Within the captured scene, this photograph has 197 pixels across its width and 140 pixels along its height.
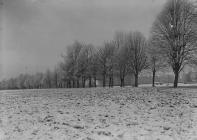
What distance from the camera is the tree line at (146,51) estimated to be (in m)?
25.3

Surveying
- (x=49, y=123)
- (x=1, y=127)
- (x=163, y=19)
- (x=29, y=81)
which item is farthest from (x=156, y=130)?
(x=29, y=81)

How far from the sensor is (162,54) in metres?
26.7

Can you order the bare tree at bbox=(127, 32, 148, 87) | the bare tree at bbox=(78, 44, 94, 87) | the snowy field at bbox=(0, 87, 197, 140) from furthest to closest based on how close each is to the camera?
the bare tree at bbox=(78, 44, 94, 87) → the bare tree at bbox=(127, 32, 148, 87) → the snowy field at bbox=(0, 87, 197, 140)

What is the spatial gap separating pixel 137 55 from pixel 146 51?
17.7 feet

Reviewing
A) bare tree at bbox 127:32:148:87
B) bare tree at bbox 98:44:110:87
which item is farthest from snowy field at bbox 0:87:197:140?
bare tree at bbox 98:44:110:87

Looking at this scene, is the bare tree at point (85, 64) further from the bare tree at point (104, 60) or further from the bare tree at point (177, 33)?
the bare tree at point (177, 33)

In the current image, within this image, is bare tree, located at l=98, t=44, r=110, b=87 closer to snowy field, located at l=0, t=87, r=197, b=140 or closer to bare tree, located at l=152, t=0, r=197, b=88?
bare tree, located at l=152, t=0, r=197, b=88

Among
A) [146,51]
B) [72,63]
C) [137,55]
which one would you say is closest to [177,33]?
[146,51]

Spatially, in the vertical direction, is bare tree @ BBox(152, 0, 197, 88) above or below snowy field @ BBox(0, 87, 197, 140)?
above

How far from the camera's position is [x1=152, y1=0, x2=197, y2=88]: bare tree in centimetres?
2492

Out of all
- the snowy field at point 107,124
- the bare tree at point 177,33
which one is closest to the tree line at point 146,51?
the bare tree at point 177,33

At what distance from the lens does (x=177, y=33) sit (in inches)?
1006

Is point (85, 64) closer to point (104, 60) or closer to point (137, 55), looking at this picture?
point (104, 60)

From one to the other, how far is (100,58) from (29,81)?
96.5m
